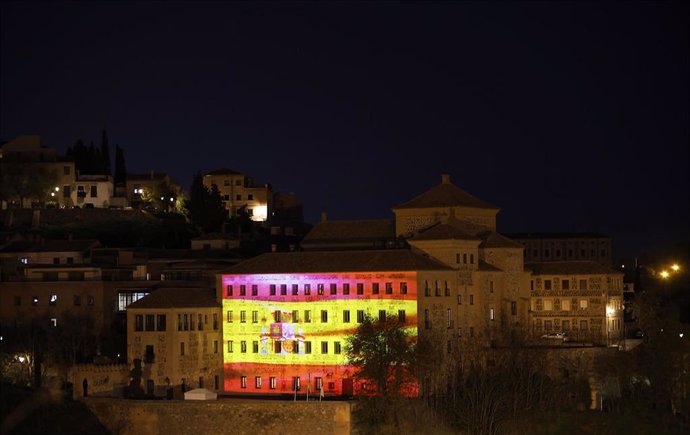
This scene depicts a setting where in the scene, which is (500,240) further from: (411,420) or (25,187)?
(25,187)

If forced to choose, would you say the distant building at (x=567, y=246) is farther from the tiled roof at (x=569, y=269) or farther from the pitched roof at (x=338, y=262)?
the pitched roof at (x=338, y=262)

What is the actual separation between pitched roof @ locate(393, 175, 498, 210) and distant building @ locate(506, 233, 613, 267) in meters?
44.8

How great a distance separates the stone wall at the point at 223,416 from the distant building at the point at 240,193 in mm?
60518

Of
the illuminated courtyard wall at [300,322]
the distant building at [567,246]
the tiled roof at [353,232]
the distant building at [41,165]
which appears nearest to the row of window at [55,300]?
the illuminated courtyard wall at [300,322]

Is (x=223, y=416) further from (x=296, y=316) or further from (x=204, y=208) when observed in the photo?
(x=204, y=208)

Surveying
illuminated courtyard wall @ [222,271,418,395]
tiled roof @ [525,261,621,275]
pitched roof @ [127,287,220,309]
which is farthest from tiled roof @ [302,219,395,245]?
pitched roof @ [127,287,220,309]

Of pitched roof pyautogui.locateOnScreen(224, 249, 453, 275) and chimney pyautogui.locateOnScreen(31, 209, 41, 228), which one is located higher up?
chimney pyautogui.locateOnScreen(31, 209, 41, 228)

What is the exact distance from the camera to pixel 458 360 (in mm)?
67188

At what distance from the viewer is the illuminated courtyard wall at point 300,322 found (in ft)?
224

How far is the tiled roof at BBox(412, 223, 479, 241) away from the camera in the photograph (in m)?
71.1

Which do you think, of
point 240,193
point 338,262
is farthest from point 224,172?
point 338,262

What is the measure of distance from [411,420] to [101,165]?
217ft

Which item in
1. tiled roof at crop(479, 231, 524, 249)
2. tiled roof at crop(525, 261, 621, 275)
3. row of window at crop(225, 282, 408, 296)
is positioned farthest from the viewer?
tiled roof at crop(525, 261, 621, 275)

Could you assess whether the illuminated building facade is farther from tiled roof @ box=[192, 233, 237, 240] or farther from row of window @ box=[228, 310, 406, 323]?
tiled roof @ box=[192, 233, 237, 240]
